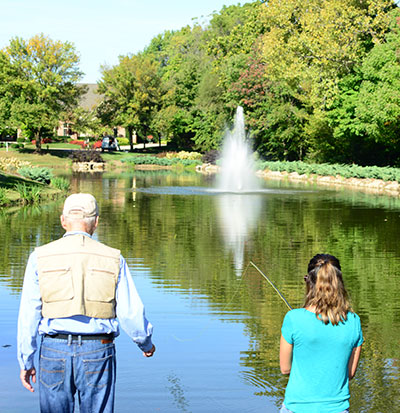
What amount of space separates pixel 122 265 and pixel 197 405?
9.47 feet

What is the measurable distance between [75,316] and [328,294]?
149cm

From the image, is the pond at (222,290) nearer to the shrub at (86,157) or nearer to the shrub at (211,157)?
the shrub at (211,157)

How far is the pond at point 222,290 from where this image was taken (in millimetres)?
7277

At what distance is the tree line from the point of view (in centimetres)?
4538

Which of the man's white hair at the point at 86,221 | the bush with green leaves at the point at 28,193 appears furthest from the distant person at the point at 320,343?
the bush with green leaves at the point at 28,193

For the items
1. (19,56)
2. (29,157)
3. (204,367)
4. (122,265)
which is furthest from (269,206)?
(19,56)

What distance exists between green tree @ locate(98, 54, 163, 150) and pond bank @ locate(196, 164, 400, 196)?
30120mm

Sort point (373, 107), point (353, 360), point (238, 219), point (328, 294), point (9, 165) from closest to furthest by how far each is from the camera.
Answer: point (328, 294), point (353, 360), point (238, 219), point (9, 165), point (373, 107)

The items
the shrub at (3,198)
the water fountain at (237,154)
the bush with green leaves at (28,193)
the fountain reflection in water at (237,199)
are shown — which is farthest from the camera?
the water fountain at (237,154)

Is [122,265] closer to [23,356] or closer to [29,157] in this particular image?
[23,356]

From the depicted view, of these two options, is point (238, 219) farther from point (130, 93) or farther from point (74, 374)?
point (130, 93)

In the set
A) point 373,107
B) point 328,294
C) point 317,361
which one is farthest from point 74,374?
point 373,107

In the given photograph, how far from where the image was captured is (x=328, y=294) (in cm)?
405

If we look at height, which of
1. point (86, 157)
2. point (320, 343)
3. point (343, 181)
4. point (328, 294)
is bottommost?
point (343, 181)
